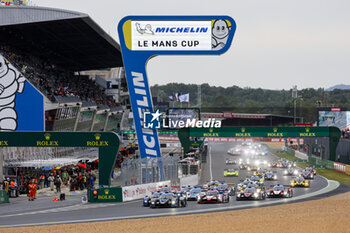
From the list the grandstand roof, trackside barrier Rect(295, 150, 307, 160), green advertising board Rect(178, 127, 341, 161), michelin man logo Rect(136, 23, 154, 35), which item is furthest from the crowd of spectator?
trackside barrier Rect(295, 150, 307, 160)

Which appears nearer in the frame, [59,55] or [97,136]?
[97,136]

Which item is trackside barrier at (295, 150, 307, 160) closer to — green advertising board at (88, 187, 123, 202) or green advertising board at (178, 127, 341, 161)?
green advertising board at (178, 127, 341, 161)

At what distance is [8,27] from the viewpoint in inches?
2094

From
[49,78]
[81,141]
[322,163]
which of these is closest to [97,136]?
[81,141]

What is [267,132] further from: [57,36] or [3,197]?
[3,197]

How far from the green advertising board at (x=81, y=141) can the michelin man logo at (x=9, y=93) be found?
13.9 m

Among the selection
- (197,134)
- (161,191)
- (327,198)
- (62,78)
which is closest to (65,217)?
(161,191)

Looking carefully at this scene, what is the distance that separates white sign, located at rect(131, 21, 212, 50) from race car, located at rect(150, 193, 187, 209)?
21116 mm

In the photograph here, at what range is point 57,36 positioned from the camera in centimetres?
5928

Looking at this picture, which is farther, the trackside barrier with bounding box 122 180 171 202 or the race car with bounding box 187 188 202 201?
the race car with bounding box 187 188 202 201

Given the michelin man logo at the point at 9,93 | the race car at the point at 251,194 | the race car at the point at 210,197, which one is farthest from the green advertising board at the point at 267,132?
the race car at the point at 210,197

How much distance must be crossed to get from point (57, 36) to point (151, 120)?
715 inches

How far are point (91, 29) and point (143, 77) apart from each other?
1133 cm

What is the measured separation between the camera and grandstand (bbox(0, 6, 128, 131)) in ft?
166
